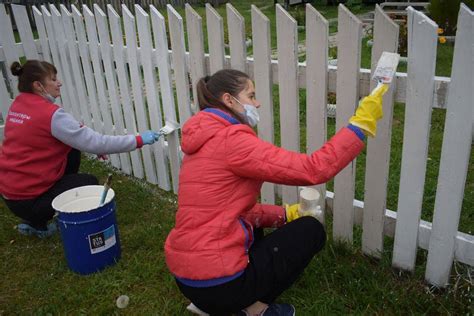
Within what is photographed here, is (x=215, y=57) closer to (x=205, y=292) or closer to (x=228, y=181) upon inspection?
(x=228, y=181)

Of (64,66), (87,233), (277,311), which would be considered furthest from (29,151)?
(277,311)

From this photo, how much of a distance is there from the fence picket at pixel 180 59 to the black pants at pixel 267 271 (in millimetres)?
1584

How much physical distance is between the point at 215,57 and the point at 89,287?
1729 millimetres

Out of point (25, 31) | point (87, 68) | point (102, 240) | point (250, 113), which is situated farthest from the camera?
point (25, 31)

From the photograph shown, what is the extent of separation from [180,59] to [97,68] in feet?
3.82

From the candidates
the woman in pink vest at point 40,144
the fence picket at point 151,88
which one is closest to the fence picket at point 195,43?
the fence picket at point 151,88

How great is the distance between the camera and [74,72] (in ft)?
14.7

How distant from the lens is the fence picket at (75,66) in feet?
13.9

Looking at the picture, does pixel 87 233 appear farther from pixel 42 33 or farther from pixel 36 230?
pixel 42 33

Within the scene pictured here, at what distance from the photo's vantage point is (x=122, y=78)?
3.98 m

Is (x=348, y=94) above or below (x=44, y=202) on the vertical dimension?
above

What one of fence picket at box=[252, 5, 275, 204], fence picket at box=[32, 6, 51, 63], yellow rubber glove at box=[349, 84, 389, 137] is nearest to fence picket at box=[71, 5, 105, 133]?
fence picket at box=[32, 6, 51, 63]

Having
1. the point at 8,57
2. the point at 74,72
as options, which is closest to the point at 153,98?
the point at 74,72

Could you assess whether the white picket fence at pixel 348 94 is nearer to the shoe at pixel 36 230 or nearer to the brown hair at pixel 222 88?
the brown hair at pixel 222 88
